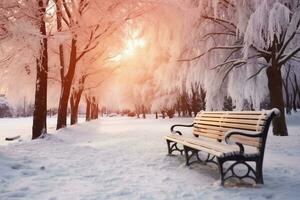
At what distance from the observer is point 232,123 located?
7086 mm

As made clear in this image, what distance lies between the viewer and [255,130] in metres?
6.06

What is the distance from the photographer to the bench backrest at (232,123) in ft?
19.4

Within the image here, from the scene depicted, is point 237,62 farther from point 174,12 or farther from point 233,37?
point 174,12

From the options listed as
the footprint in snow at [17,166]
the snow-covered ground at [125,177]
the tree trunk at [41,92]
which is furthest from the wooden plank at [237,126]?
the tree trunk at [41,92]

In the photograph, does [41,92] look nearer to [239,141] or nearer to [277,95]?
[239,141]

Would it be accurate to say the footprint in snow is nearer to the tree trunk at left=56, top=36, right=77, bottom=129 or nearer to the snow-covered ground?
the snow-covered ground

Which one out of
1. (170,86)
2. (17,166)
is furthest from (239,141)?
(170,86)

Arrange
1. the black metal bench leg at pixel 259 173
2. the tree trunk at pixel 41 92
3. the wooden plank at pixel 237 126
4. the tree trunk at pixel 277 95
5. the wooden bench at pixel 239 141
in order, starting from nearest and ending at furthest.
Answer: the wooden bench at pixel 239 141, the black metal bench leg at pixel 259 173, the wooden plank at pixel 237 126, the tree trunk at pixel 41 92, the tree trunk at pixel 277 95

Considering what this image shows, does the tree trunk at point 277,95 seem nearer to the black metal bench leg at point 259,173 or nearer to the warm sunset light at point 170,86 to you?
the warm sunset light at point 170,86

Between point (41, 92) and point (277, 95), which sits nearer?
point (41, 92)

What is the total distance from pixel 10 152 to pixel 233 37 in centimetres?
982

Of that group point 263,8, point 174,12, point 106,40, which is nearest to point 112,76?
→ point 106,40

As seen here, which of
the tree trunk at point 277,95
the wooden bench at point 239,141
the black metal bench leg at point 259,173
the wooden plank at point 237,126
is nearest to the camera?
the wooden bench at point 239,141

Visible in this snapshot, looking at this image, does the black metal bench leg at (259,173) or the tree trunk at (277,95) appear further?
the tree trunk at (277,95)
